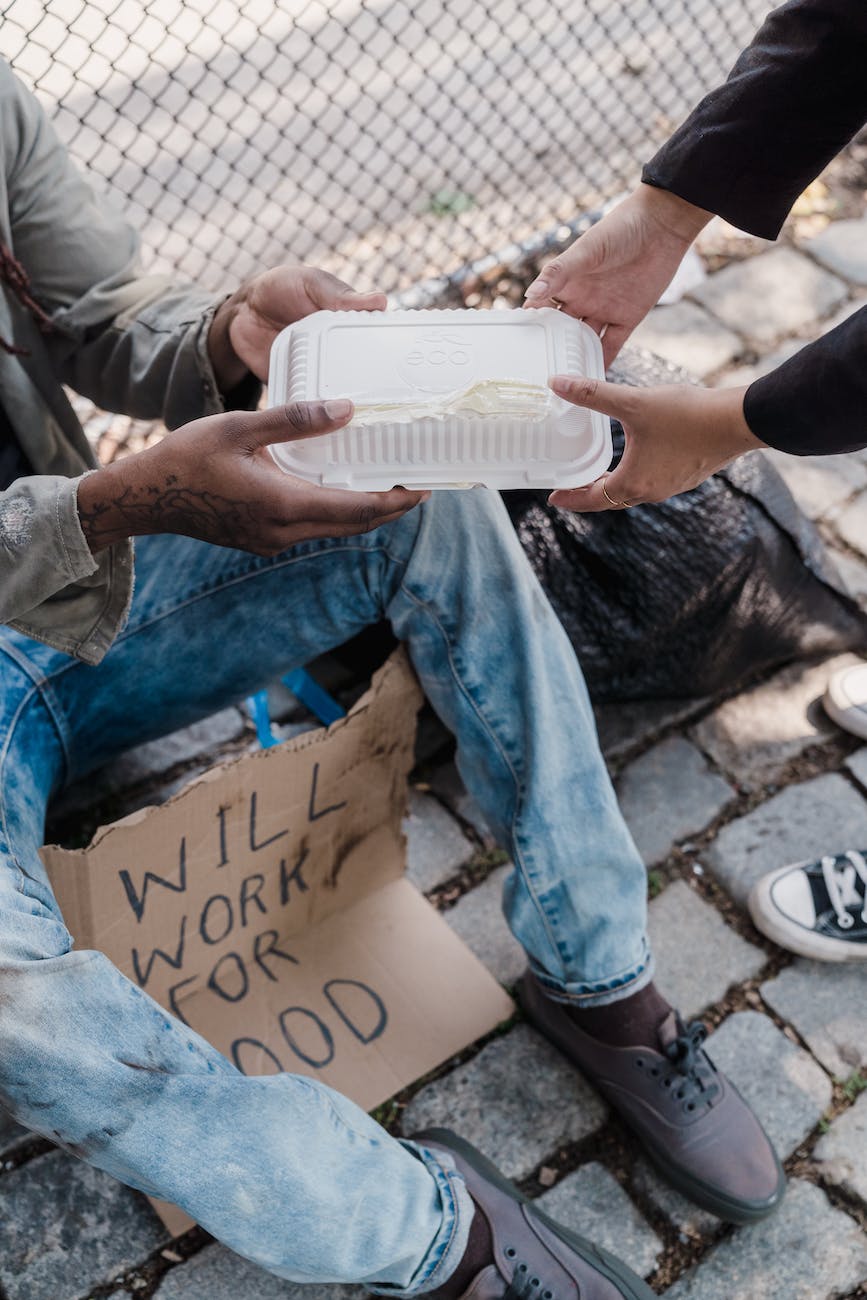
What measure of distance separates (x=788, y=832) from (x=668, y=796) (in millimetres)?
261

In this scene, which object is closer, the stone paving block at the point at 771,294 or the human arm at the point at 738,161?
the human arm at the point at 738,161

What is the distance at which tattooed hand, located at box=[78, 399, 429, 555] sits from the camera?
1585 millimetres

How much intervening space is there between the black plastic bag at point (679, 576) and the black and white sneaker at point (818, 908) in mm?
485

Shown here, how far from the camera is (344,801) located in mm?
2033

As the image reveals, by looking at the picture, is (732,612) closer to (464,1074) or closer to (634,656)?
(634,656)

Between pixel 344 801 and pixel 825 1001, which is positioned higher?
pixel 344 801

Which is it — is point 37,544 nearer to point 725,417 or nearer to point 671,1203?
point 725,417

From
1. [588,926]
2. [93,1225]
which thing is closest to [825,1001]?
[588,926]

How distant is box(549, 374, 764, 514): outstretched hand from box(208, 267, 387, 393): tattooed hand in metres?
0.43

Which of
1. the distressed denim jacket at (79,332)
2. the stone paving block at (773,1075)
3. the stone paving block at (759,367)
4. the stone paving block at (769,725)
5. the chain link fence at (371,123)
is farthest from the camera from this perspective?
the chain link fence at (371,123)

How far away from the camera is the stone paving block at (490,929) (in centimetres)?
226

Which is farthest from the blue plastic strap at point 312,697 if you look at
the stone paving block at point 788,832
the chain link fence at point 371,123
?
the chain link fence at point 371,123

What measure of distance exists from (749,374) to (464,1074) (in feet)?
6.92

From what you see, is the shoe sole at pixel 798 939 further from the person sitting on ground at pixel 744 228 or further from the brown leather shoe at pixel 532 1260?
the person sitting on ground at pixel 744 228
